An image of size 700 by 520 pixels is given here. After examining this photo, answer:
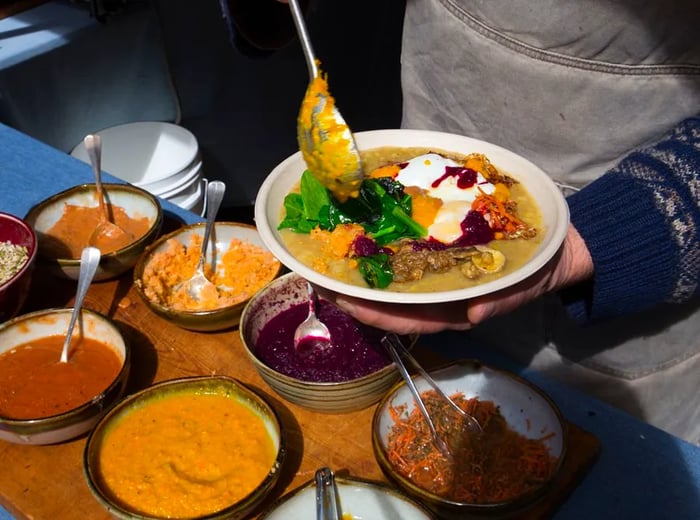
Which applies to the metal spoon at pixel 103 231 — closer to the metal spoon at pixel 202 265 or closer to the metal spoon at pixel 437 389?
the metal spoon at pixel 202 265

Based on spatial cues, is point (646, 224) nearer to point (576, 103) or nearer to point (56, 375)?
point (576, 103)

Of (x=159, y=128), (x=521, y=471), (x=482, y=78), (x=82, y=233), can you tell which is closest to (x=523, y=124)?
(x=482, y=78)

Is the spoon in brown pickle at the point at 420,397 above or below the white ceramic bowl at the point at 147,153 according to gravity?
Result: above

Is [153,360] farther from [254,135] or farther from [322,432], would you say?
[254,135]

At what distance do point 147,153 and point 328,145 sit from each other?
224 centimetres

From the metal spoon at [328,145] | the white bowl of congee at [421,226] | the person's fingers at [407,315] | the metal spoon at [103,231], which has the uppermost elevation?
the metal spoon at [328,145]

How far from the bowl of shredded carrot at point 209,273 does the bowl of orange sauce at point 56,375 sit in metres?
0.18

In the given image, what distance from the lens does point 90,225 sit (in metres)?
2.13

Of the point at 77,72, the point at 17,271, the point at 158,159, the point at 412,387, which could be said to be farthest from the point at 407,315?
the point at 77,72

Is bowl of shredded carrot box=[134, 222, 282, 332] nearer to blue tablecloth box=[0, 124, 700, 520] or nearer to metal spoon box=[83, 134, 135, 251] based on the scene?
metal spoon box=[83, 134, 135, 251]

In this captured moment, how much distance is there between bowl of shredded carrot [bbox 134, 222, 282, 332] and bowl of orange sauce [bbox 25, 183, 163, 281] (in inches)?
3.7

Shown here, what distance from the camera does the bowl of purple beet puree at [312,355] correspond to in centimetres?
146

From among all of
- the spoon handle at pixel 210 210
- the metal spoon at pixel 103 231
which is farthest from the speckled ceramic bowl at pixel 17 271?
the spoon handle at pixel 210 210

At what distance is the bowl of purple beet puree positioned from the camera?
57.5 inches
